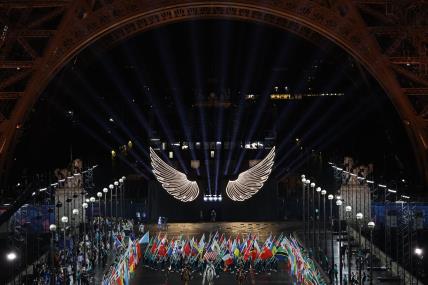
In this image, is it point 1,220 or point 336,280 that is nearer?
point 1,220

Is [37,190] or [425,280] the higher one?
[37,190]

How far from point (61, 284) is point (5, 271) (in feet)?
7.43

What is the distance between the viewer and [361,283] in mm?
47438

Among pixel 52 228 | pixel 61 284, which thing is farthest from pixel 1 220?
pixel 61 284

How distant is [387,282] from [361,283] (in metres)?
2.43

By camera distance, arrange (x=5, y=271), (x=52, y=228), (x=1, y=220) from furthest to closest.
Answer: (x=5, y=271) → (x=52, y=228) → (x=1, y=220)

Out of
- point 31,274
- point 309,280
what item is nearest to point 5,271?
point 31,274

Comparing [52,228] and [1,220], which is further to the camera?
[52,228]

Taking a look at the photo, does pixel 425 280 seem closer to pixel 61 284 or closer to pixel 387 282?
pixel 387 282

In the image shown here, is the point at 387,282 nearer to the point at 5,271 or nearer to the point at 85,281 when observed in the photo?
the point at 85,281

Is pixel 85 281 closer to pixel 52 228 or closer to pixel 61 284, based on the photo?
pixel 61 284

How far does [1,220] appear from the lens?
33531 mm

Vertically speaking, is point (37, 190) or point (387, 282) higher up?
point (37, 190)

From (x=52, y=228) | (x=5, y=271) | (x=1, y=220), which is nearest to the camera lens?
(x=1, y=220)
